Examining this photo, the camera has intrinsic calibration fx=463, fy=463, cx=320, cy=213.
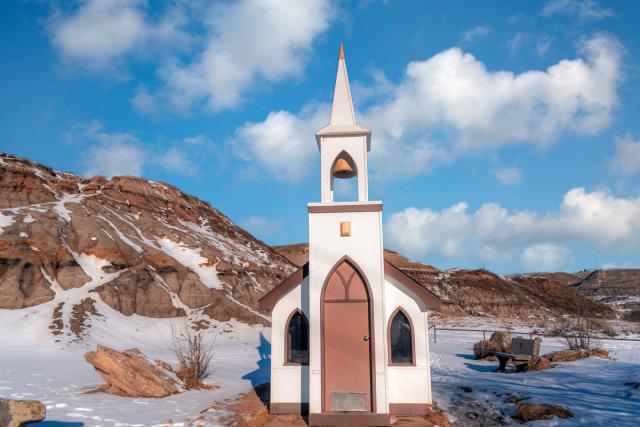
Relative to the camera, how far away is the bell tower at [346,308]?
1089cm

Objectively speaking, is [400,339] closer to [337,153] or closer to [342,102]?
[337,153]

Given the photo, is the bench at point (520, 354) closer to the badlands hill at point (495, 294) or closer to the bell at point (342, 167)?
the bell at point (342, 167)

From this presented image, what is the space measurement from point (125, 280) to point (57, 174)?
20.7 metres

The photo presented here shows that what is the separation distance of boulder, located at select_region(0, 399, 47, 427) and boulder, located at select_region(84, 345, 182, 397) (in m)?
5.31

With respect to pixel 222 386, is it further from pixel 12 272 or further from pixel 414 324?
pixel 12 272

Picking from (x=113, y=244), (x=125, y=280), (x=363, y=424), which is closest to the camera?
(x=363, y=424)

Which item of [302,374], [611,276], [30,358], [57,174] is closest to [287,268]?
[57,174]

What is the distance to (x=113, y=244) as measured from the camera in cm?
→ 3294

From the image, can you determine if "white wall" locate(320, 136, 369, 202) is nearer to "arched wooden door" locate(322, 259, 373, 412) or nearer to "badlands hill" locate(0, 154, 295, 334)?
"arched wooden door" locate(322, 259, 373, 412)

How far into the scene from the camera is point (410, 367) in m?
11.9

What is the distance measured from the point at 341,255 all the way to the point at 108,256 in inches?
1007

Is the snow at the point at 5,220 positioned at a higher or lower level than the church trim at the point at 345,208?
higher

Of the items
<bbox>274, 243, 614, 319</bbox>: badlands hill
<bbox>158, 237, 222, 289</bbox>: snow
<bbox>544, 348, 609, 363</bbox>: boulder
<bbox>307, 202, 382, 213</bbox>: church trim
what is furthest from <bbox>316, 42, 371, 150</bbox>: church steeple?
<bbox>274, 243, 614, 319</bbox>: badlands hill

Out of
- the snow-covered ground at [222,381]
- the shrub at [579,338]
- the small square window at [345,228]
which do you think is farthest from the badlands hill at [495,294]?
the small square window at [345,228]
